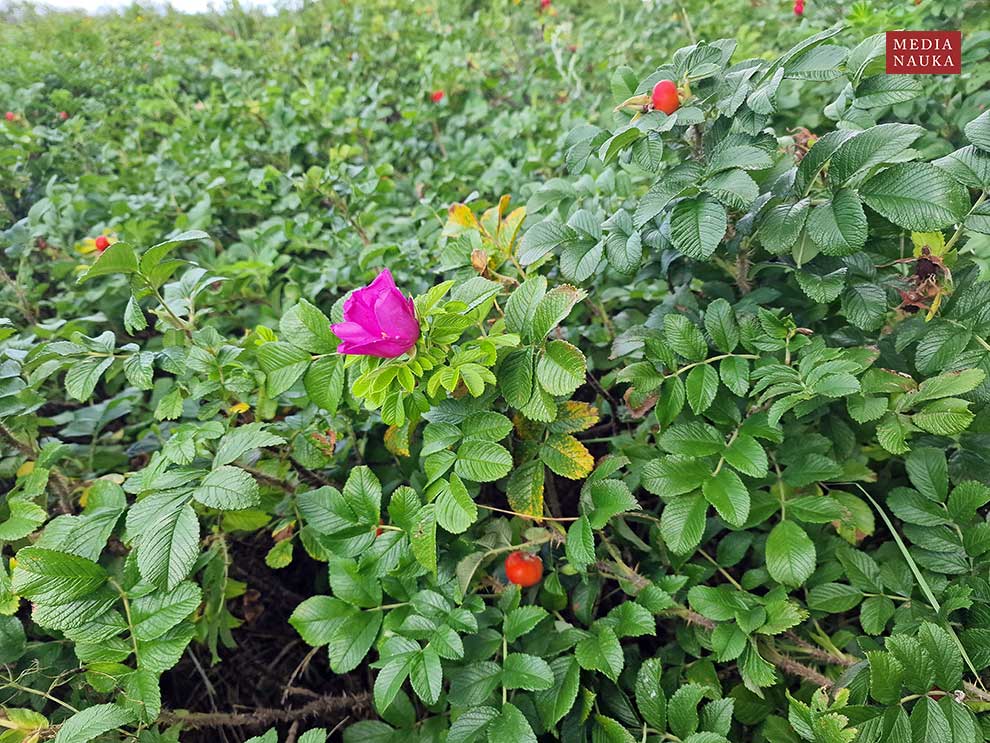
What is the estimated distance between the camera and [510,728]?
769mm

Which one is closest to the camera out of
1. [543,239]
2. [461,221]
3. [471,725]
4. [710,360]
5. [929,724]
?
[929,724]

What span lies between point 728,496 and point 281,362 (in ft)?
2.12

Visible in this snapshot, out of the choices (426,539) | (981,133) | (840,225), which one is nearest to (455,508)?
(426,539)

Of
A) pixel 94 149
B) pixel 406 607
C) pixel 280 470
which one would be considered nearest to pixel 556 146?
pixel 280 470

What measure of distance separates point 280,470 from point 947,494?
0.97m

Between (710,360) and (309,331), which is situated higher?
(309,331)

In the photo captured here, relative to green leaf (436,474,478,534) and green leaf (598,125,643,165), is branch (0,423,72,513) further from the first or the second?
green leaf (598,125,643,165)

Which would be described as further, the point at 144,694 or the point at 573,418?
the point at 573,418

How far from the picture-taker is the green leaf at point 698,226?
81cm

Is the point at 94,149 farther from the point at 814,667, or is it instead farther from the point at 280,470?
the point at 814,667

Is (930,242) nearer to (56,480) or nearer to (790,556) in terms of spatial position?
(790,556)

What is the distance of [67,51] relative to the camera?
10.8ft

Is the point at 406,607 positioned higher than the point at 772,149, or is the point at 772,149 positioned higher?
the point at 772,149

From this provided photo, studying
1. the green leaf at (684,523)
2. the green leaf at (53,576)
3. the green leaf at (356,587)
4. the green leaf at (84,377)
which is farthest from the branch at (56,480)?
the green leaf at (684,523)
